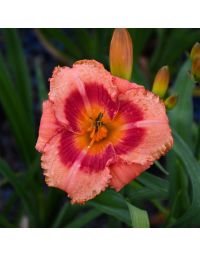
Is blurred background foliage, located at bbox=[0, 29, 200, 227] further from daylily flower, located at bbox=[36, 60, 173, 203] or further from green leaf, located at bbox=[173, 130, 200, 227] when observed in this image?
daylily flower, located at bbox=[36, 60, 173, 203]

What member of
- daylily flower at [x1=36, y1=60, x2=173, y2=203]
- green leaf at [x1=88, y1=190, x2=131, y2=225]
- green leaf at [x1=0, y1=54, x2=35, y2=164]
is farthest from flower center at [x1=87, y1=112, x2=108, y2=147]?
green leaf at [x1=0, y1=54, x2=35, y2=164]

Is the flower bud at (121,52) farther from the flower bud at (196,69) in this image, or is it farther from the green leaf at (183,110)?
the green leaf at (183,110)

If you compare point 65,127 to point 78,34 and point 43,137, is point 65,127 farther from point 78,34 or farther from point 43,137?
point 78,34

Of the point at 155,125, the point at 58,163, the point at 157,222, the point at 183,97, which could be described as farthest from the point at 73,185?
the point at 157,222

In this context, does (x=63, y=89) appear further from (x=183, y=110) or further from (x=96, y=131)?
(x=183, y=110)

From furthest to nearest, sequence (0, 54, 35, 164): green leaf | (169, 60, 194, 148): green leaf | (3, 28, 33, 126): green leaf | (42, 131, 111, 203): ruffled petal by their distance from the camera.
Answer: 1. (3, 28, 33, 126): green leaf
2. (0, 54, 35, 164): green leaf
3. (169, 60, 194, 148): green leaf
4. (42, 131, 111, 203): ruffled petal

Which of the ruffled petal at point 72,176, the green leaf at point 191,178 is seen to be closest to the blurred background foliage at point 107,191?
the green leaf at point 191,178
